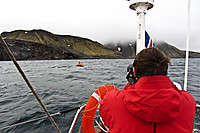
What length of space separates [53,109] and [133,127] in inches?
239

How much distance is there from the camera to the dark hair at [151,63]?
3.51 ft

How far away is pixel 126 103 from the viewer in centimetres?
106

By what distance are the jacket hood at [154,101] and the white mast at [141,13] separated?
8.67 ft

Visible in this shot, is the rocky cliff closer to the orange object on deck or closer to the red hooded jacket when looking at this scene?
the orange object on deck

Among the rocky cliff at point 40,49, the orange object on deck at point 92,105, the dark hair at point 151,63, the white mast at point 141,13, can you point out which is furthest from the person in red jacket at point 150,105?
the rocky cliff at point 40,49

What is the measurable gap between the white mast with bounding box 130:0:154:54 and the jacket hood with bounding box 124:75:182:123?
264cm

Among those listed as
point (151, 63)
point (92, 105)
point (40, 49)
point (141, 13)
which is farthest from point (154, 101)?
point (40, 49)

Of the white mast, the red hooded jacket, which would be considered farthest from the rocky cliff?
the red hooded jacket

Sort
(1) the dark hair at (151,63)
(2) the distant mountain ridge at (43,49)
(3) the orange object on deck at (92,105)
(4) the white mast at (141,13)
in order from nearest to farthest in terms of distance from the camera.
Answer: (1) the dark hair at (151,63) → (3) the orange object on deck at (92,105) → (4) the white mast at (141,13) → (2) the distant mountain ridge at (43,49)

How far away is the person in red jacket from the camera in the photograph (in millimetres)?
944

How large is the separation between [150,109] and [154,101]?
0.06 m

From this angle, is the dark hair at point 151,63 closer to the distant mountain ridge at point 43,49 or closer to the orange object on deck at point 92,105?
the orange object on deck at point 92,105

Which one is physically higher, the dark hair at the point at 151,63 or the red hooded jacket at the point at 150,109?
the dark hair at the point at 151,63

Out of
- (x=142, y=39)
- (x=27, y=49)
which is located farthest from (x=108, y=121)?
(x=27, y=49)
